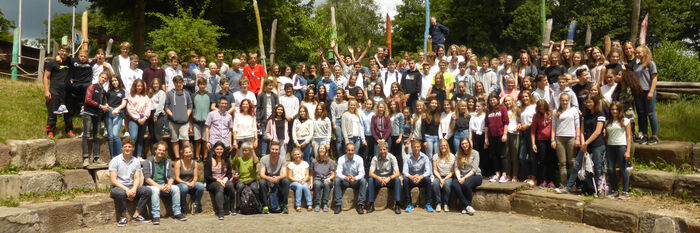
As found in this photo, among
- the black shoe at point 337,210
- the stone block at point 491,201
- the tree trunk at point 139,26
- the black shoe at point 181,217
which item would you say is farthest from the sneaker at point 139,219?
the tree trunk at point 139,26

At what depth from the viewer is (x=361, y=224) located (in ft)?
26.5

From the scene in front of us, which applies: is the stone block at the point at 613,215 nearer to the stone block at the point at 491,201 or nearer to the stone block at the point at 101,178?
the stone block at the point at 491,201

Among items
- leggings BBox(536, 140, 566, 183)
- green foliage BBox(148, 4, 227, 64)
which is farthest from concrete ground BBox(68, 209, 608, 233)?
green foliage BBox(148, 4, 227, 64)

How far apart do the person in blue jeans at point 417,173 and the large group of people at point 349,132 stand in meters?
0.02

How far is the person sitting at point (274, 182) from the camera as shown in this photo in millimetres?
8992

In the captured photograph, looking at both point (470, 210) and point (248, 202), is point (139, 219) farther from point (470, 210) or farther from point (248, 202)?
point (470, 210)

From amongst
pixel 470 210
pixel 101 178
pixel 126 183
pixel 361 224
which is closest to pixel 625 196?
pixel 470 210

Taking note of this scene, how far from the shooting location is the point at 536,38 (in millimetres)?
29969

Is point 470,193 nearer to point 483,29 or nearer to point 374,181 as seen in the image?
point 374,181

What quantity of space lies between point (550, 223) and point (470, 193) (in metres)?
1.41

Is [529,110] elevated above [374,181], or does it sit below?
above

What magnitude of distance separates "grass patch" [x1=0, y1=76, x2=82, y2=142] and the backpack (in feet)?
12.7

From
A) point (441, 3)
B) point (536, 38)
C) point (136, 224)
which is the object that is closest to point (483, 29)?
point (536, 38)

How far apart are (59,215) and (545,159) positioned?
7.75 metres
